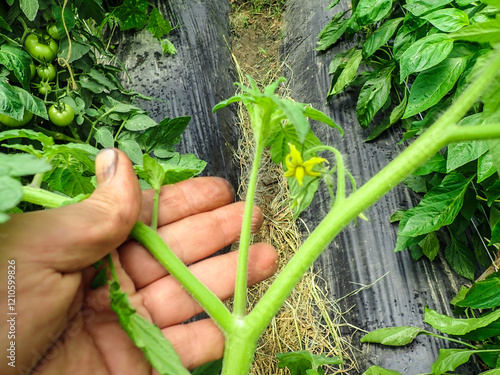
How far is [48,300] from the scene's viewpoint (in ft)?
2.57

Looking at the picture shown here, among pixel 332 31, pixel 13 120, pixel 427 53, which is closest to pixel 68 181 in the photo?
pixel 13 120

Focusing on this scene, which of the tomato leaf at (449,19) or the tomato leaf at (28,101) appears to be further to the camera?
the tomato leaf at (28,101)

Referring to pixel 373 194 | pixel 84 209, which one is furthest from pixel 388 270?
pixel 84 209

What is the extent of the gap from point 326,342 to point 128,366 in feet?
3.43

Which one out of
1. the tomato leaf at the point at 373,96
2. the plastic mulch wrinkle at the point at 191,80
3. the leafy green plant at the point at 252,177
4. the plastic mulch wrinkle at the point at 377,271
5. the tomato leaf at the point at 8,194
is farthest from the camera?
the plastic mulch wrinkle at the point at 191,80

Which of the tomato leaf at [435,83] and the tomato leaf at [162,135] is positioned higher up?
the tomato leaf at [435,83]

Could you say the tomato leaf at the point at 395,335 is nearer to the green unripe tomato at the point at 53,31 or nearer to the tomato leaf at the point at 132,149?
the tomato leaf at the point at 132,149

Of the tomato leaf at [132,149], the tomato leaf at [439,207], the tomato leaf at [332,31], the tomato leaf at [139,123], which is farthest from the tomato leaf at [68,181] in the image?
the tomato leaf at [332,31]

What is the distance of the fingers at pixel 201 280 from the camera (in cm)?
108

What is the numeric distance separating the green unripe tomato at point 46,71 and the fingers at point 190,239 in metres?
0.81

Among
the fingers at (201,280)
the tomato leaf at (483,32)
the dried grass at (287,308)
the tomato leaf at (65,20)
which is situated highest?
the tomato leaf at (65,20)

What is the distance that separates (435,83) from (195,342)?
1.15 m

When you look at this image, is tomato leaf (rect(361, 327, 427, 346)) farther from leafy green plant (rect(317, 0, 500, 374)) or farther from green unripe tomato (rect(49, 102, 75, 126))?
green unripe tomato (rect(49, 102, 75, 126))

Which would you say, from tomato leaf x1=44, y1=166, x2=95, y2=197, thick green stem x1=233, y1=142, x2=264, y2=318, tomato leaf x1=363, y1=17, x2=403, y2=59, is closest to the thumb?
tomato leaf x1=44, y1=166, x2=95, y2=197
